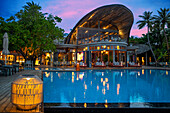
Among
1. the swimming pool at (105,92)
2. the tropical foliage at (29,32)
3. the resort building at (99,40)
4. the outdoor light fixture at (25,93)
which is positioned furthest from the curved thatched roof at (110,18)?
the outdoor light fixture at (25,93)

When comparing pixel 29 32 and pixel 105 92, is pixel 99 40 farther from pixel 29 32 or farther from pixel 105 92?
pixel 105 92

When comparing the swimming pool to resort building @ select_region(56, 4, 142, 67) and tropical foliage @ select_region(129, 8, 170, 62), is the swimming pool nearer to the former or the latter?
resort building @ select_region(56, 4, 142, 67)

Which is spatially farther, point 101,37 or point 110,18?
point 110,18

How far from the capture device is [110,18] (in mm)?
26656

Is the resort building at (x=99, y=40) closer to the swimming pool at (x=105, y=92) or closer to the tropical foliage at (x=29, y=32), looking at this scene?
the tropical foliage at (x=29, y=32)

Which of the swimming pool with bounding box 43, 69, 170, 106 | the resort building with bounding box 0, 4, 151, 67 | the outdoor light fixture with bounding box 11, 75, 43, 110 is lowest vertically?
the swimming pool with bounding box 43, 69, 170, 106

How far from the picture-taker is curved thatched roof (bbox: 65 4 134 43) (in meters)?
23.9

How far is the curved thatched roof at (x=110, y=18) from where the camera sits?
78.4ft

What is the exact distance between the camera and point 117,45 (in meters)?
22.6

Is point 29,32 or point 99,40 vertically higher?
point 29,32

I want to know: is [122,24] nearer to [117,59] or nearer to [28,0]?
[117,59]

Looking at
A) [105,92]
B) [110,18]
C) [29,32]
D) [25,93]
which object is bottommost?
[105,92]

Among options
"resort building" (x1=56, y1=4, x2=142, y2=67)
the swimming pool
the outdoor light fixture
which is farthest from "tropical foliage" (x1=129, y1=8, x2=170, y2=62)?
the outdoor light fixture

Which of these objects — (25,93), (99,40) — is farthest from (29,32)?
(25,93)
